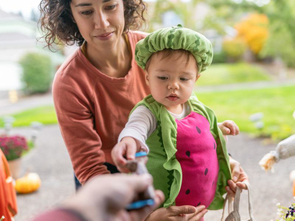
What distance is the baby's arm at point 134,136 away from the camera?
44.7 inches

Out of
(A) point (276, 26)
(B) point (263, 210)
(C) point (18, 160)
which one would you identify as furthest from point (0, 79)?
(B) point (263, 210)

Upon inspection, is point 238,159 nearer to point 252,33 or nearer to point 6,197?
point 6,197

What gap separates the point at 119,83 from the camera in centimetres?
174

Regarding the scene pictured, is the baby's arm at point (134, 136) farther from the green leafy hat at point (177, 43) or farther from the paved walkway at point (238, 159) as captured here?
the paved walkway at point (238, 159)

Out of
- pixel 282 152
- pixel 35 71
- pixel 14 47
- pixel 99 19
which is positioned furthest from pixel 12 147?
pixel 14 47

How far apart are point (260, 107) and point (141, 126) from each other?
213 inches

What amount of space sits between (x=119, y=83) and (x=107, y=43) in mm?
203

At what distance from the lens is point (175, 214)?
1.42 m

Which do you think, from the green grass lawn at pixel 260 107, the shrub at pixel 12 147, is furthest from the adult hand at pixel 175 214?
the green grass lawn at pixel 260 107

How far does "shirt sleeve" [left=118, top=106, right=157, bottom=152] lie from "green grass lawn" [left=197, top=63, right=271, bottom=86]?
333 inches

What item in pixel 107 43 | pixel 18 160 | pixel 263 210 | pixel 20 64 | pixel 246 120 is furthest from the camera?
pixel 20 64

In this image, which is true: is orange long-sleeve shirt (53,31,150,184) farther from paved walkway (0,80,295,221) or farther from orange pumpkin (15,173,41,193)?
orange pumpkin (15,173,41,193)

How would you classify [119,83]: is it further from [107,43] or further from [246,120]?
[246,120]

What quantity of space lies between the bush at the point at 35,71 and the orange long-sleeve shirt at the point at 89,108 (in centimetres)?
878
